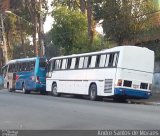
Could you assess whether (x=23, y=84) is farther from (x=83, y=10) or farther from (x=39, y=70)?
(x=83, y=10)

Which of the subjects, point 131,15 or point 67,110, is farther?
point 131,15

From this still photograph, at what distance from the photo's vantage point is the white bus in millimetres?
27453

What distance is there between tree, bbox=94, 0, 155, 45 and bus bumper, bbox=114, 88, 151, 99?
6766 mm

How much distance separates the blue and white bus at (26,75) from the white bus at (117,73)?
773 centimetres

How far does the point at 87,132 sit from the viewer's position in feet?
42.7

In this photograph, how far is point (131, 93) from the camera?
27.8 m

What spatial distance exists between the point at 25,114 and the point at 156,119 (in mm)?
5107

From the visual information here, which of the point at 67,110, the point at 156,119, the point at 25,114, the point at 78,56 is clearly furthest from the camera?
the point at 78,56

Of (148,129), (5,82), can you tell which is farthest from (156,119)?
(5,82)

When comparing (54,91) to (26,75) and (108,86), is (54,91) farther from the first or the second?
(108,86)

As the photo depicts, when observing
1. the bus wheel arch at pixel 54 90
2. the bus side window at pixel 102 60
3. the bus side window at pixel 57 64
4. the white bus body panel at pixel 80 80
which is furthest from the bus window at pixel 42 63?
the bus side window at pixel 102 60

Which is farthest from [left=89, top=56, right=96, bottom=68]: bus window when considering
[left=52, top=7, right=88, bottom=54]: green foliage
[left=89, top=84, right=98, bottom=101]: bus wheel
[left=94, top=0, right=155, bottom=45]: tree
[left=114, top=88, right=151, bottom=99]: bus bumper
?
[left=52, top=7, right=88, bottom=54]: green foliage

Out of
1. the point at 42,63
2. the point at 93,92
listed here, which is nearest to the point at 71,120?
the point at 93,92

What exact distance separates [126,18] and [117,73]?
24.7ft
